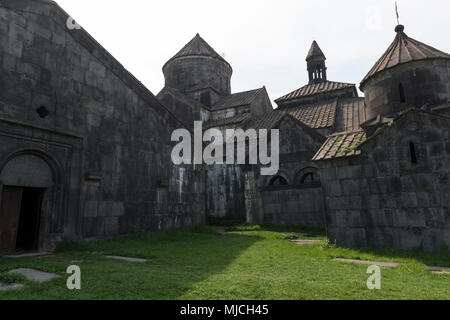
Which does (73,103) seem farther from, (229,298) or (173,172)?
(229,298)

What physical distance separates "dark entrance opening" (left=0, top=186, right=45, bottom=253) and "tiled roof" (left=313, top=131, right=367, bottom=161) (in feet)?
26.5

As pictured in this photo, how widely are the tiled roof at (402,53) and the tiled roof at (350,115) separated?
679 centimetres

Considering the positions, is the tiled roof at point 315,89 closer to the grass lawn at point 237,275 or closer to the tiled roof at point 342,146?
the tiled roof at point 342,146

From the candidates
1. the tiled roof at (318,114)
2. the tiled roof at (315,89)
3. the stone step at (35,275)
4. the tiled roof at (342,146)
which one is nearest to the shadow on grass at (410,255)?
the tiled roof at (342,146)

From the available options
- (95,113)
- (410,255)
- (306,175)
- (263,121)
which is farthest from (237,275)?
(263,121)

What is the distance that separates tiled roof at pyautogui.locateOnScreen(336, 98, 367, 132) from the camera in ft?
57.2

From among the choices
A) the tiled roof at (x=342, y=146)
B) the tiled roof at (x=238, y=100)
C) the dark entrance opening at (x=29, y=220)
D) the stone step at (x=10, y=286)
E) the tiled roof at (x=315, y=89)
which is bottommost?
the stone step at (x=10, y=286)

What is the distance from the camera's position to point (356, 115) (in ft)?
60.3

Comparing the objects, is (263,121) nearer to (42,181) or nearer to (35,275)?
(42,181)

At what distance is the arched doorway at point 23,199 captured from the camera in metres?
7.30

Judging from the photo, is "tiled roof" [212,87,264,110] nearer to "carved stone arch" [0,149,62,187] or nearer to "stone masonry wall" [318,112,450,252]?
"stone masonry wall" [318,112,450,252]

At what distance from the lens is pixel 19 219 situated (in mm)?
8211

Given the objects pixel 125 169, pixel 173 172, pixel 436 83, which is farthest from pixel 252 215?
pixel 436 83

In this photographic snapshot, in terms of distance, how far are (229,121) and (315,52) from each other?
42.1 ft
